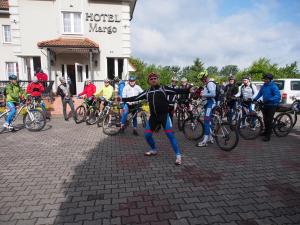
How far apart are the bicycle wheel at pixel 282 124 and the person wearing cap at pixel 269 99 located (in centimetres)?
82

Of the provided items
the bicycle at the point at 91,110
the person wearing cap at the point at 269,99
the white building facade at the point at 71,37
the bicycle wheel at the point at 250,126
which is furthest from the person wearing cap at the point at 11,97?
the person wearing cap at the point at 269,99

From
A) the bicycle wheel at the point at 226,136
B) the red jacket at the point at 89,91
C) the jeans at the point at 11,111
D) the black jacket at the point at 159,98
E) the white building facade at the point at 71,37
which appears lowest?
the bicycle wheel at the point at 226,136

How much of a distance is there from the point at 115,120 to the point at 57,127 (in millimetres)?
2613

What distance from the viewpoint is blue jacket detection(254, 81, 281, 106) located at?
263 inches

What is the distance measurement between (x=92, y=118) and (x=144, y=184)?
5954 mm

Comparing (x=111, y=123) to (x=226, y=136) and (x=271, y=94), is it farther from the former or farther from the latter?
(x=271, y=94)

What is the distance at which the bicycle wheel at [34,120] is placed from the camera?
806 centimetres

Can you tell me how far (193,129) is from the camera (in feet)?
22.5

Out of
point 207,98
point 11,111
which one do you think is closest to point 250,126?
point 207,98

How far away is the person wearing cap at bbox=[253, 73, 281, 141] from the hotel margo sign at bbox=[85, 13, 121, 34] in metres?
13.0

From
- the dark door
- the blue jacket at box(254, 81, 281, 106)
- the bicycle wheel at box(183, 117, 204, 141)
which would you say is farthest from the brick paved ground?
the dark door

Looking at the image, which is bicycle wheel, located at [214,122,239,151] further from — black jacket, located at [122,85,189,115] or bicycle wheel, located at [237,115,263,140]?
black jacket, located at [122,85,189,115]

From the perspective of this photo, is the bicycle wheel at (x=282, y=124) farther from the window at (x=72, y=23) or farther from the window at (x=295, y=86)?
the window at (x=72, y=23)

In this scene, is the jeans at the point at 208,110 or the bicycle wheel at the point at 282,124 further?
the bicycle wheel at the point at 282,124
